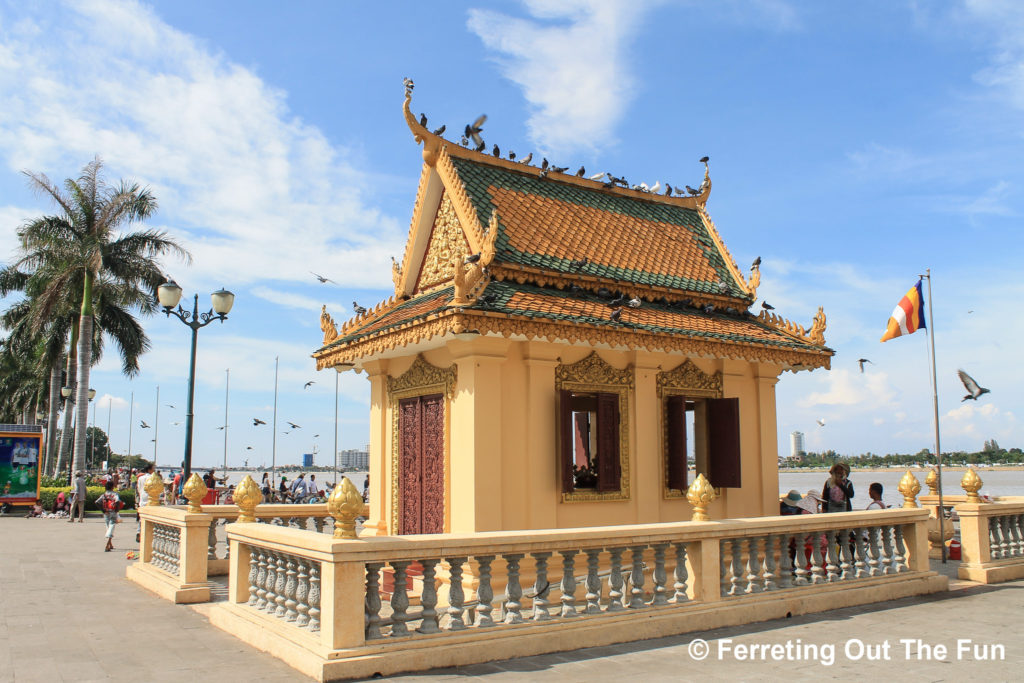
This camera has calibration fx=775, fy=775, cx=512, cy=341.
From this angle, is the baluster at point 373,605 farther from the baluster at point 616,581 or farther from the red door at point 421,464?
the red door at point 421,464

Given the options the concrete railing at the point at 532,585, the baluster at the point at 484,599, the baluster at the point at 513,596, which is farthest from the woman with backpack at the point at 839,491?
the baluster at the point at 484,599

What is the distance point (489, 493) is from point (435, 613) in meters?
2.56

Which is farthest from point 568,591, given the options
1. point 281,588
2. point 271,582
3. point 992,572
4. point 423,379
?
point 992,572

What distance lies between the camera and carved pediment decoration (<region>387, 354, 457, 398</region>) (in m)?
9.43

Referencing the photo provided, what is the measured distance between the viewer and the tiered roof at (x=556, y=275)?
8906 mm

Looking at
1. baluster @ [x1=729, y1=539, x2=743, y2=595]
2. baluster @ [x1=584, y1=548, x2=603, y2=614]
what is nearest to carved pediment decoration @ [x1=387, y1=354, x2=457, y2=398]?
baluster @ [x1=584, y1=548, x2=603, y2=614]

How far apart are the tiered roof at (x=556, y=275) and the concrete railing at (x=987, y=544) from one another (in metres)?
2.92

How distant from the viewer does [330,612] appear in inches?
229

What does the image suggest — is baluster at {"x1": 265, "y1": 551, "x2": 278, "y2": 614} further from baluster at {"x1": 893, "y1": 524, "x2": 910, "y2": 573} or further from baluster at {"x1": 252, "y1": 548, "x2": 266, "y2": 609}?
baluster at {"x1": 893, "y1": 524, "x2": 910, "y2": 573}

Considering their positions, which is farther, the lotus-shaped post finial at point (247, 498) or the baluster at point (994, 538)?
the baluster at point (994, 538)

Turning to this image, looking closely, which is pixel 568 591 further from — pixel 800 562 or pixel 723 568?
pixel 800 562

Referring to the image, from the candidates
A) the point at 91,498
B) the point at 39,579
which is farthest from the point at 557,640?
the point at 91,498

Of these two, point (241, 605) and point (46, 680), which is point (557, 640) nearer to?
point (241, 605)

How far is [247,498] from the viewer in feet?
27.2
